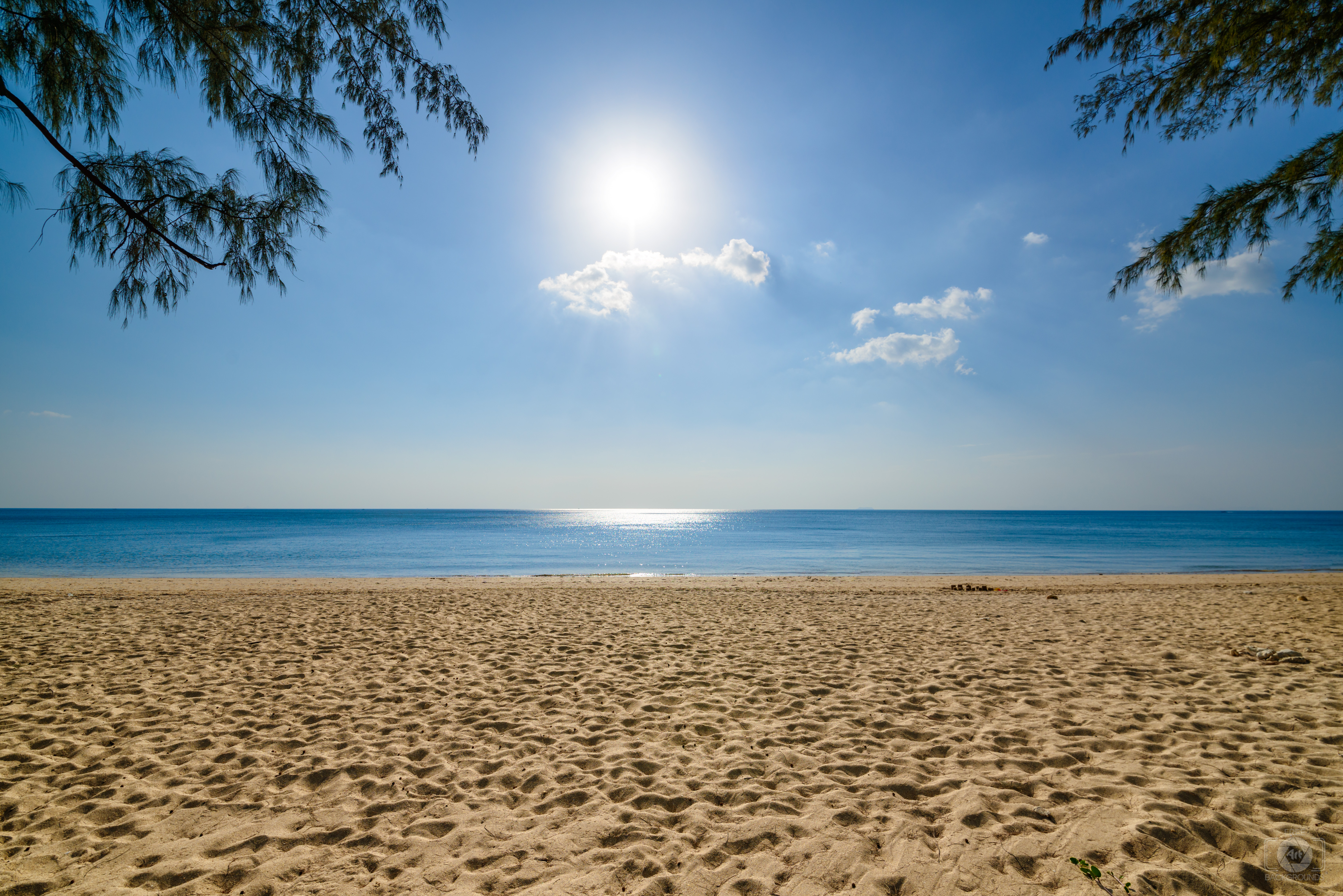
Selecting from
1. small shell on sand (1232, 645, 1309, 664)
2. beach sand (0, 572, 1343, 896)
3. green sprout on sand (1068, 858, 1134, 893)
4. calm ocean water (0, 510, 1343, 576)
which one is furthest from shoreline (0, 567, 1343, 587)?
green sprout on sand (1068, 858, 1134, 893)

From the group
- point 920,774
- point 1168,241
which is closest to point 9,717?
point 920,774

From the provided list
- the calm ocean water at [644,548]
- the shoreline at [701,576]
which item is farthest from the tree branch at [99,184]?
the calm ocean water at [644,548]

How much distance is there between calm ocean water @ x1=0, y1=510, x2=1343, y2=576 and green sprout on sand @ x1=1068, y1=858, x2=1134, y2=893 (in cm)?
2236

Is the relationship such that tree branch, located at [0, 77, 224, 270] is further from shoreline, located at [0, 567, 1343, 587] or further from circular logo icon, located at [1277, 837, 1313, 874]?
shoreline, located at [0, 567, 1343, 587]

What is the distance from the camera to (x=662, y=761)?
4.19m

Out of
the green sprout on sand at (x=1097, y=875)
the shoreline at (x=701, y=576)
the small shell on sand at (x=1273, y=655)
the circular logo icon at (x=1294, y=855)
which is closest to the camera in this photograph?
the green sprout on sand at (x=1097, y=875)

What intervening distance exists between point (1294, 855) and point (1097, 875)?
1.27 meters

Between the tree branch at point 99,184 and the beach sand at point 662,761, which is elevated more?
the tree branch at point 99,184

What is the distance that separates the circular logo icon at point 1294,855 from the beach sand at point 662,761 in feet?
0.26

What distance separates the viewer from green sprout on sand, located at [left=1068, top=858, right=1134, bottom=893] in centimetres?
273

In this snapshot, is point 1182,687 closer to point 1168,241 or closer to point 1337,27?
point 1168,241

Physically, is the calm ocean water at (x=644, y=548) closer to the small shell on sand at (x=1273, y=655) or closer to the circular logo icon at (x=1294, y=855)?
the small shell on sand at (x=1273, y=655)

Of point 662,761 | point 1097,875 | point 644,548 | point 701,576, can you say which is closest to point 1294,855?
point 1097,875

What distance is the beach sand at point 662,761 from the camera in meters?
2.94
